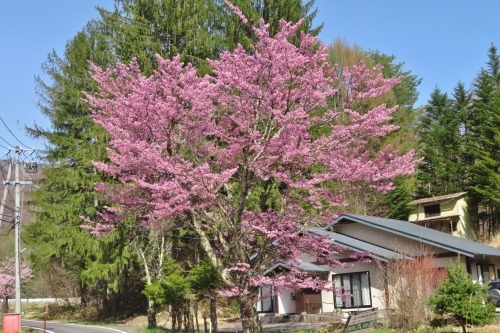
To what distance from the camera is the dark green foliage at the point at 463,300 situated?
14.4 metres

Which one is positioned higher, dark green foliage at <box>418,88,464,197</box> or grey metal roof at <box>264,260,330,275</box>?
dark green foliage at <box>418,88,464,197</box>

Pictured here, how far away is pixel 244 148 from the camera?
45.4ft

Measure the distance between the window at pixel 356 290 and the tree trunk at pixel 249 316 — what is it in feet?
35.4

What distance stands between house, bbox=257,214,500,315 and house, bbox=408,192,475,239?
50.5ft

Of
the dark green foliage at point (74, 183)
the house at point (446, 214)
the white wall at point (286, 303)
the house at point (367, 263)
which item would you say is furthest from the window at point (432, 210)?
the dark green foliage at point (74, 183)

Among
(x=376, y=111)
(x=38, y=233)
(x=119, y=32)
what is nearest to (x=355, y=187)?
(x=376, y=111)

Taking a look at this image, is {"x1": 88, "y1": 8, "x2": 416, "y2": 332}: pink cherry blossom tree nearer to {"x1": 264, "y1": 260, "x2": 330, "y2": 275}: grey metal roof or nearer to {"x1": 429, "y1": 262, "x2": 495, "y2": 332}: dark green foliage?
{"x1": 429, "y1": 262, "x2": 495, "y2": 332}: dark green foliage

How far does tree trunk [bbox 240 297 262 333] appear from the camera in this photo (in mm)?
13820

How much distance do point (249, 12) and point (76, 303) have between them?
88.4ft

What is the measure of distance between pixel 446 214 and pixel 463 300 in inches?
1229

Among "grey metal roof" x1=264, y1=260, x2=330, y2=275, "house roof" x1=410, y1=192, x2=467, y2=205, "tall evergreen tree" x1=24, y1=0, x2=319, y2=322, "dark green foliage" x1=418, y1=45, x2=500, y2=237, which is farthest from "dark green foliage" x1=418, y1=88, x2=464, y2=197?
"grey metal roof" x1=264, y1=260, x2=330, y2=275

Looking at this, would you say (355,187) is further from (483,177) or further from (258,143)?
(483,177)

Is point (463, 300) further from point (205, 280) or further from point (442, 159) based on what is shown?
point (442, 159)

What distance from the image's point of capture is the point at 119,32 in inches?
1199
